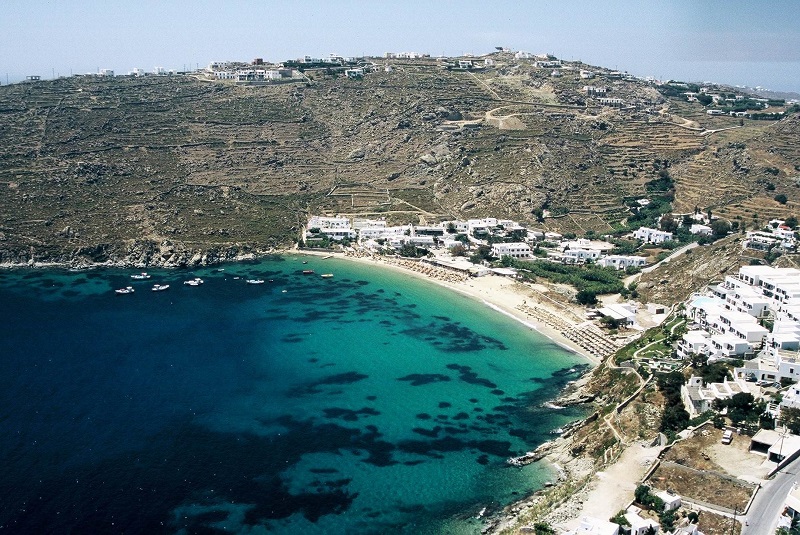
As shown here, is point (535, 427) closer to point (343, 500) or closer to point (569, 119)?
point (343, 500)

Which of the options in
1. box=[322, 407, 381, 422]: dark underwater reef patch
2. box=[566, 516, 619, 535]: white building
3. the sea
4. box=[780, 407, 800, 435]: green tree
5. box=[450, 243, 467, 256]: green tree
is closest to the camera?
box=[566, 516, 619, 535]: white building

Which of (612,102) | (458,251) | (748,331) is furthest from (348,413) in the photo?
(612,102)

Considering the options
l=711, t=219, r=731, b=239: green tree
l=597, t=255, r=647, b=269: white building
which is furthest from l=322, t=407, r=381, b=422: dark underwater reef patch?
l=711, t=219, r=731, b=239: green tree

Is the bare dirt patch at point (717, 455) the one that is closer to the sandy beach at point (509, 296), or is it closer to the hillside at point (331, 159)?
the sandy beach at point (509, 296)

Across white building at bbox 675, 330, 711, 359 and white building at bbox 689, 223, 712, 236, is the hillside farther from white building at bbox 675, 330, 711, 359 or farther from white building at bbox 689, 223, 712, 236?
white building at bbox 675, 330, 711, 359

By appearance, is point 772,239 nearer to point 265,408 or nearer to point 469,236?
point 469,236

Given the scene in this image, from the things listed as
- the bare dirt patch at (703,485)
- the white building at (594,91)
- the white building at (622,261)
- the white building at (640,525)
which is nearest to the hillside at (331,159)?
the white building at (594,91)

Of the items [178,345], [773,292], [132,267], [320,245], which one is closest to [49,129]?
[132,267]

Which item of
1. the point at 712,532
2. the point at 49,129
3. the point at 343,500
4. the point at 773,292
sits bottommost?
the point at 343,500
